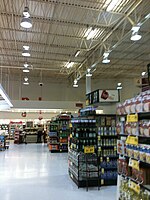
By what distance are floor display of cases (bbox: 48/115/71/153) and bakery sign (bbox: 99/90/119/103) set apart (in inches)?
324

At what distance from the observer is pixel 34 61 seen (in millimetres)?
14094

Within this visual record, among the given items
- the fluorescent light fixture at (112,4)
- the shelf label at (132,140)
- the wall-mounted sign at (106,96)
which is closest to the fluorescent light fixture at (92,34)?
the fluorescent light fixture at (112,4)

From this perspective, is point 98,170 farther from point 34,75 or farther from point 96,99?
point 34,75

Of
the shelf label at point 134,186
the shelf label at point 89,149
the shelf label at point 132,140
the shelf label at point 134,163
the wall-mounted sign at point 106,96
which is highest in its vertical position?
the wall-mounted sign at point 106,96

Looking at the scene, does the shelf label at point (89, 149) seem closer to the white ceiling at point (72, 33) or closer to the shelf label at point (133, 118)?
the shelf label at point (133, 118)

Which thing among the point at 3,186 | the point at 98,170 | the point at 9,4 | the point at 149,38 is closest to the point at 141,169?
the point at 98,170

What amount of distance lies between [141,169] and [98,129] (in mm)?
3154

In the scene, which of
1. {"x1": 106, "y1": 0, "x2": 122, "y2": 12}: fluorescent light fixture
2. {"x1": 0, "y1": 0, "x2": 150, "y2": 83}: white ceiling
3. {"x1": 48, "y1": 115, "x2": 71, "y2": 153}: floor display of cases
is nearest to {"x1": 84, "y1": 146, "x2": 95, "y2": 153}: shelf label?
{"x1": 0, "y1": 0, "x2": 150, "y2": 83}: white ceiling

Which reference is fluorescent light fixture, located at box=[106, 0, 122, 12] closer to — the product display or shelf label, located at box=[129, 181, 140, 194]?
the product display

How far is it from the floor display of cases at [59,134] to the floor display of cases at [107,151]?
8.15 m

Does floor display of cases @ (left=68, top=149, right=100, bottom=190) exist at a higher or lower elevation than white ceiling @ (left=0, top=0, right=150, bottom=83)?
lower

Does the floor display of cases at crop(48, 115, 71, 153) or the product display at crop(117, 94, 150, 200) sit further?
the floor display of cases at crop(48, 115, 71, 153)

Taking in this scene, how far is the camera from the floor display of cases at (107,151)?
598 centimetres

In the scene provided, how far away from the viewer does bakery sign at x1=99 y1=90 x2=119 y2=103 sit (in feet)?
20.6
